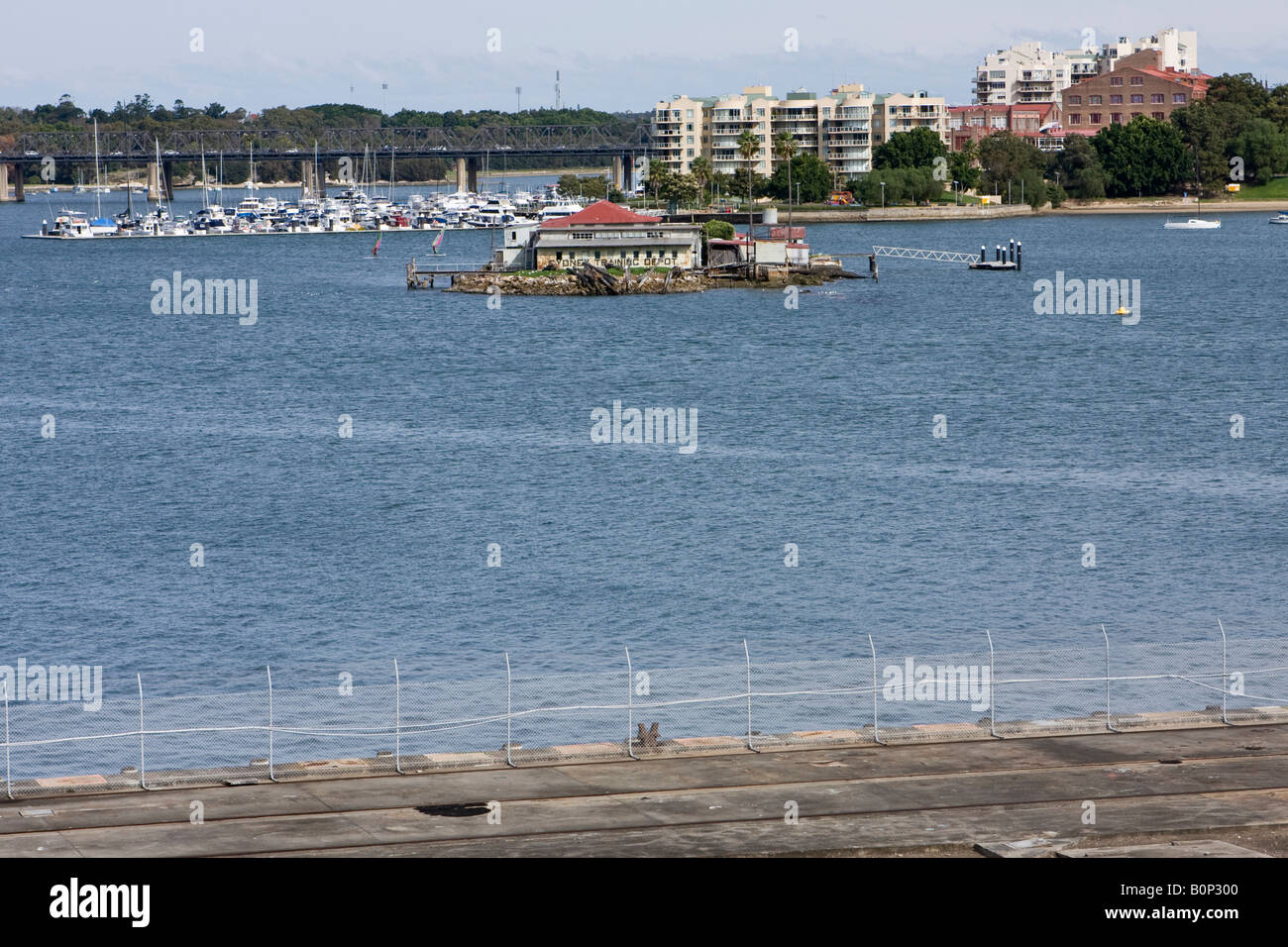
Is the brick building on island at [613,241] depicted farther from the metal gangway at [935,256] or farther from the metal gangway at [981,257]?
the metal gangway at [935,256]

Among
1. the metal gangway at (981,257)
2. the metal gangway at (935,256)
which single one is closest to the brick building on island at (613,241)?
the metal gangway at (981,257)

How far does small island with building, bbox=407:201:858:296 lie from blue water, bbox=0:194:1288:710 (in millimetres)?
19611

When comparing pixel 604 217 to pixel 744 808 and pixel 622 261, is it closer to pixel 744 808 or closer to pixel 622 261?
pixel 622 261

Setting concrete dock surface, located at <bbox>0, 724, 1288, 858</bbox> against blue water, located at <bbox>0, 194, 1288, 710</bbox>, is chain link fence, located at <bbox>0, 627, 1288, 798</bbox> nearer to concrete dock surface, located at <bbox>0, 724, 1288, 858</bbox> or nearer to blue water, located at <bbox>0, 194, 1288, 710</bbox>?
concrete dock surface, located at <bbox>0, 724, 1288, 858</bbox>

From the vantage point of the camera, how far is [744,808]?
26.4 meters

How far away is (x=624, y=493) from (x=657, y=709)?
2924 centimetres

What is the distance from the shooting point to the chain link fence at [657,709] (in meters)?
32.1

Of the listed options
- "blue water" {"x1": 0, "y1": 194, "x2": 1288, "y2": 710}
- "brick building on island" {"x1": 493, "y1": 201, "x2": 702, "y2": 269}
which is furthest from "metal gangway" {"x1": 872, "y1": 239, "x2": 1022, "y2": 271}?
"blue water" {"x1": 0, "y1": 194, "x2": 1288, "y2": 710}

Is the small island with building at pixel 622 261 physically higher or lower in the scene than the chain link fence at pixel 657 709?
higher

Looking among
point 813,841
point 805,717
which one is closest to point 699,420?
point 805,717

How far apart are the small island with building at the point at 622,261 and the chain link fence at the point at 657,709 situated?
11029 cm

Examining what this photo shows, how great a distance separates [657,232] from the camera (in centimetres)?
15562

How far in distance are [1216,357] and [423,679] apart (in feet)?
275

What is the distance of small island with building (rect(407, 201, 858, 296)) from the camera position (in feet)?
Result: 502
